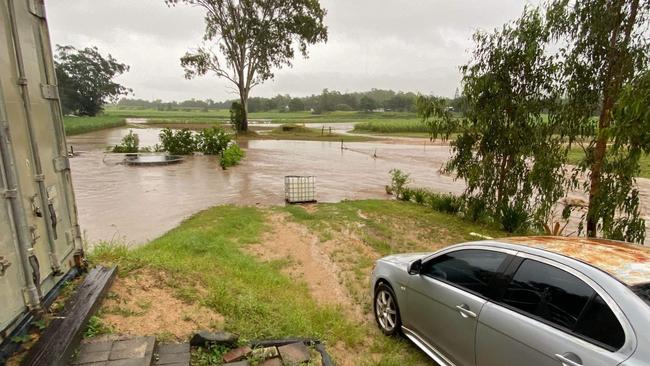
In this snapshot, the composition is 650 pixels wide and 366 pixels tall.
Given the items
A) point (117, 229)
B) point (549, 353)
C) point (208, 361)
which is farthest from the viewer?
point (117, 229)

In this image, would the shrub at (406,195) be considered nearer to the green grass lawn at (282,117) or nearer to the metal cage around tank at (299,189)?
the metal cage around tank at (299,189)

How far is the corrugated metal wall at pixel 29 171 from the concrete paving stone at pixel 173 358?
102cm

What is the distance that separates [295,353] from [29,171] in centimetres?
267

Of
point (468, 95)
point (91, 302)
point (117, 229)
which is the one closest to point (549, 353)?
point (91, 302)

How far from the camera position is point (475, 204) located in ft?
31.5

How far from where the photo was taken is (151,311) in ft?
11.8

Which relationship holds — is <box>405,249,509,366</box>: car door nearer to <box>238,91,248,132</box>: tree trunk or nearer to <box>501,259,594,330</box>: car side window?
<box>501,259,594,330</box>: car side window

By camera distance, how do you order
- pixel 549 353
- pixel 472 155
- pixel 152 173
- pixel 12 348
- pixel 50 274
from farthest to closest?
1. pixel 152 173
2. pixel 472 155
3. pixel 50 274
4. pixel 12 348
5. pixel 549 353

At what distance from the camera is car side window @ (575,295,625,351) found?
2.07 meters

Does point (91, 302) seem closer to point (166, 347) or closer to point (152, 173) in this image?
point (166, 347)

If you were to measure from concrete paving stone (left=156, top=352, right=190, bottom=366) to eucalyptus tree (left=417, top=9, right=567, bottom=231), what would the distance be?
23.4 feet

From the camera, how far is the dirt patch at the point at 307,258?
5449mm

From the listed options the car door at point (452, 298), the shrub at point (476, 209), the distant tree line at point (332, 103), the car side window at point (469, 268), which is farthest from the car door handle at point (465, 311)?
the distant tree line at point (332, 103)

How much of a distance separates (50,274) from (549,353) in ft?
13.0
